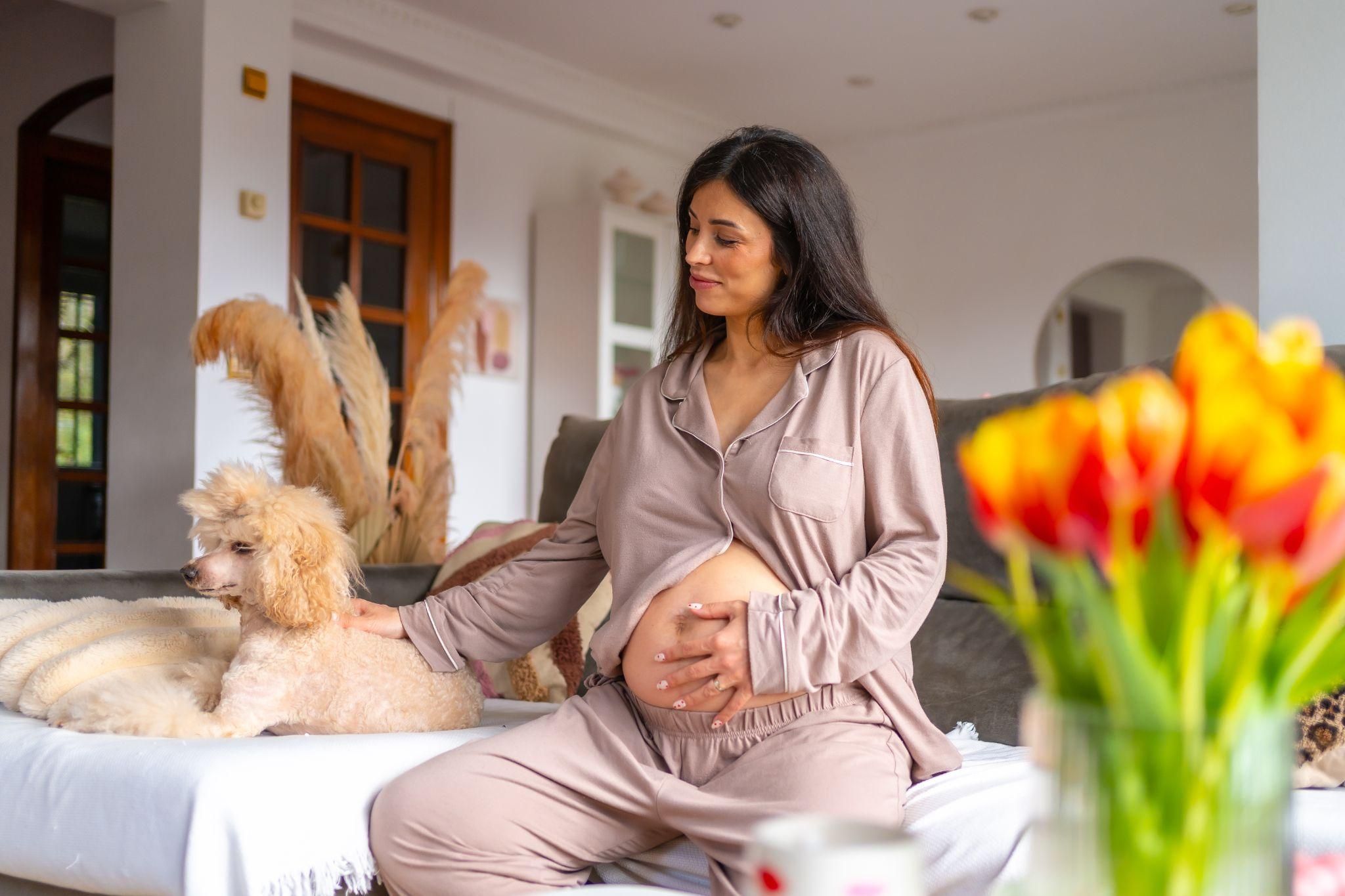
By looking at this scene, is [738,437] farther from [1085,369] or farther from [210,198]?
[1085,369]

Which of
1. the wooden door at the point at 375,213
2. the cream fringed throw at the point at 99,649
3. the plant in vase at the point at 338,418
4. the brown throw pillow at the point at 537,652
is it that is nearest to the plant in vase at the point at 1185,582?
the cream fringed throw at the point at 99,649

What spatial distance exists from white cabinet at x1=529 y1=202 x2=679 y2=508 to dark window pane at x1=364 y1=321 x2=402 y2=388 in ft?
2.50

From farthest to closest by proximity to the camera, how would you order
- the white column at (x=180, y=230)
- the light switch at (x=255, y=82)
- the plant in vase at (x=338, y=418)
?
the light switch at (x=255, y=82), the white column at (x=180, y=230), the plant in vase at (x=338, y=418)

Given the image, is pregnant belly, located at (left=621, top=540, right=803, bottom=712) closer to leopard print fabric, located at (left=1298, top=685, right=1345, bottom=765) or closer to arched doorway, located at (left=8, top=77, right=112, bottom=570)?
leopard print fabric, located at (left=1298, top=685, right=1345, bottom=765)

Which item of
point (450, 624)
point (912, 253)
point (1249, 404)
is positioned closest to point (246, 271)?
point (450, 624)

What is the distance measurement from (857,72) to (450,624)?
4.51 meters

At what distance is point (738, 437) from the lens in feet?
5.30

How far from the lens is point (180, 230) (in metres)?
4.10

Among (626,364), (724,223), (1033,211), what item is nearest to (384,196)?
(626,364)

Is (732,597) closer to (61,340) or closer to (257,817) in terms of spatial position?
(257,817)

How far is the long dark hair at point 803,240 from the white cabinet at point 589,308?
389cm

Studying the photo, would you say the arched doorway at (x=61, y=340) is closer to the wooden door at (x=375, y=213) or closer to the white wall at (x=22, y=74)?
the white wall at (x=22, y=74)

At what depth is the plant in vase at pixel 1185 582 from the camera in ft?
1.62

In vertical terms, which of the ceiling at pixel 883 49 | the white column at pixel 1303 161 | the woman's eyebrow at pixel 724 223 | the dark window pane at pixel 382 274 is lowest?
the woman's eyebrow at pixel 724 223
